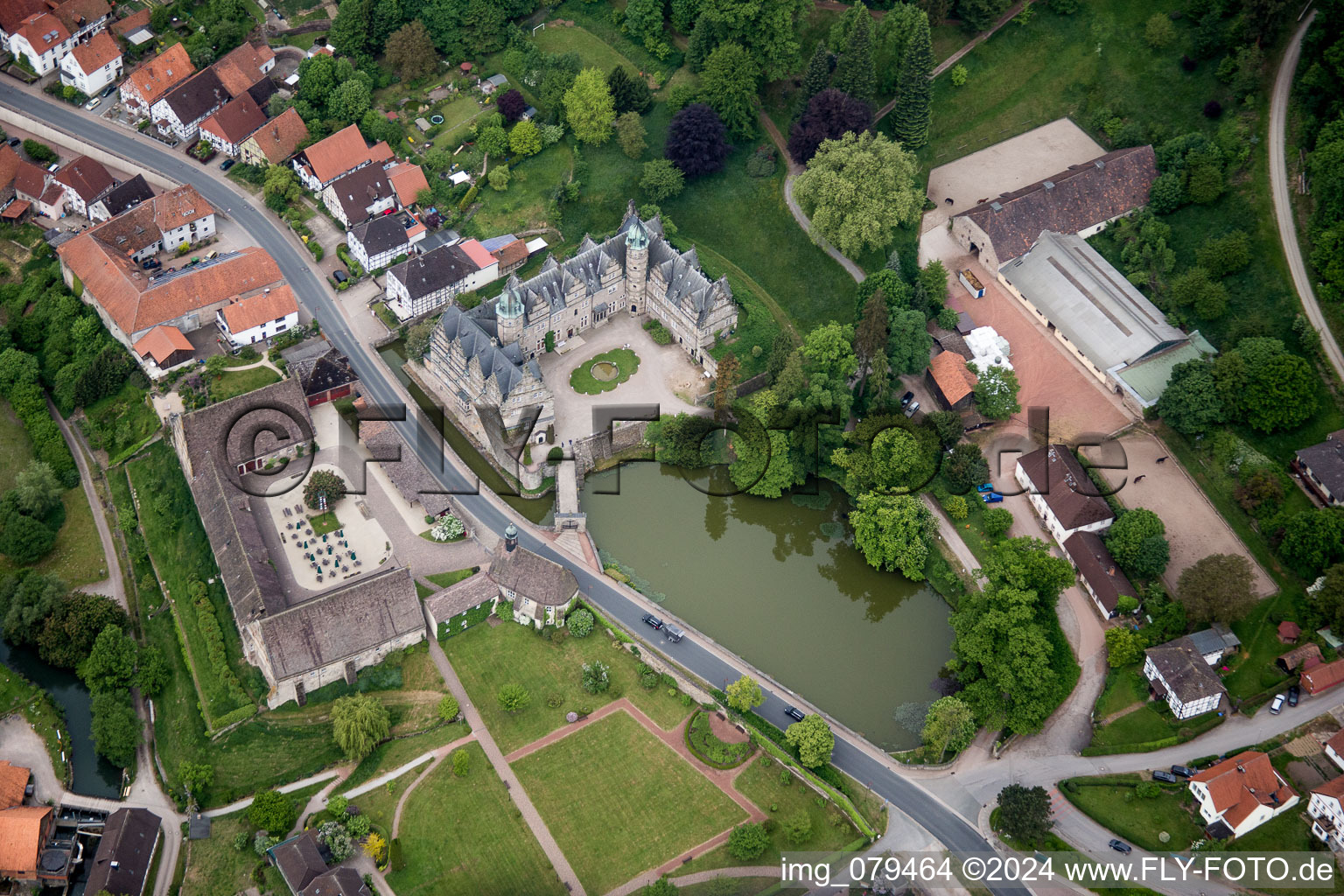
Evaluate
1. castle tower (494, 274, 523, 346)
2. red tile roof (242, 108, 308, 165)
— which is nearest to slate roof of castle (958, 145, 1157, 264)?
castle tower (494, 274, 523, 346)

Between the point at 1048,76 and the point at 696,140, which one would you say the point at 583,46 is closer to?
the point at 696,140

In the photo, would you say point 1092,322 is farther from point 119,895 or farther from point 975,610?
Answer: point 119,895

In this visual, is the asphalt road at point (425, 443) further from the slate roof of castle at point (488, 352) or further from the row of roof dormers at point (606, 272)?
the row of roof dormers at point (606, 272)

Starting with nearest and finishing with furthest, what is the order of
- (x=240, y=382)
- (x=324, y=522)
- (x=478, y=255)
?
(x=324, y=522)
(x=240, y=382)
(x=478, y=255)

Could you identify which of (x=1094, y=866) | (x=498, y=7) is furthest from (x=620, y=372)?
(x=1094, y=866)

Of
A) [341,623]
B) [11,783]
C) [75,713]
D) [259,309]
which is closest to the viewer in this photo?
[11,783]

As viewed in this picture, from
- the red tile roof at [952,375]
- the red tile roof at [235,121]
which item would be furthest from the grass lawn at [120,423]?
the red tile roof at [952,375]

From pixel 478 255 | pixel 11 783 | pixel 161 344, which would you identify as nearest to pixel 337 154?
pixel 478 255
